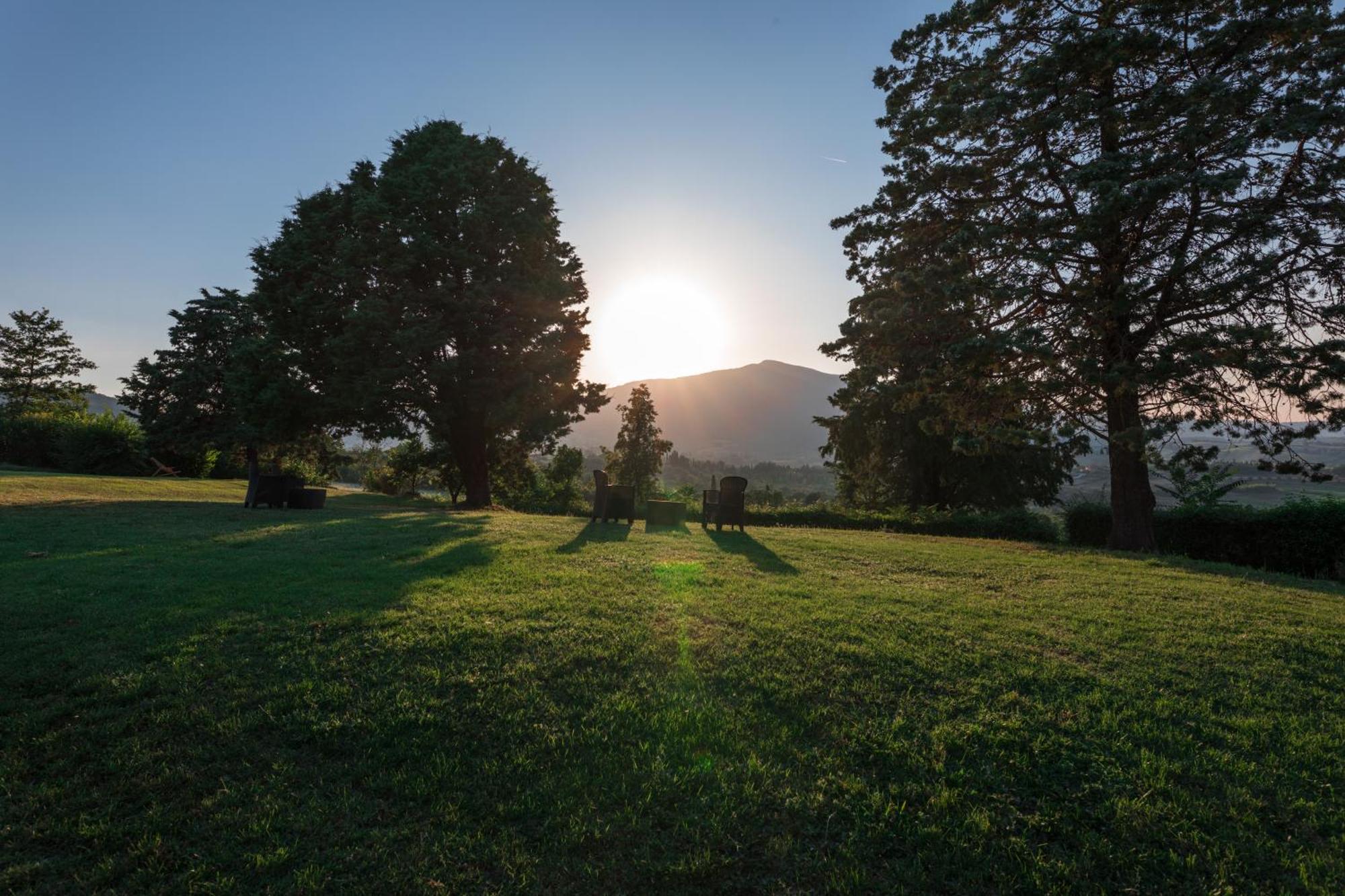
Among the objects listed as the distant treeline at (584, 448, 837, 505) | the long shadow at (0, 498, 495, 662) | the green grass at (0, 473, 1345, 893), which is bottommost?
the green grass at (0, 473, 1345, 893)

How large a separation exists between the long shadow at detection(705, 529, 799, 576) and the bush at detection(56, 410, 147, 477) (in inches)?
1442

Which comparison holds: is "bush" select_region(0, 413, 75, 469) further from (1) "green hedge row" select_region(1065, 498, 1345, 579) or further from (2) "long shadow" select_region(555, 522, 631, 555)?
(1) "green hedge row" select_region(1065, 498, 1345, 579)

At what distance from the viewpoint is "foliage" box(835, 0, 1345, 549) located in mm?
10906

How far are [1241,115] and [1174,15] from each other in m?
3.12

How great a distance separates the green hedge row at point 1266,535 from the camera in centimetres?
1215

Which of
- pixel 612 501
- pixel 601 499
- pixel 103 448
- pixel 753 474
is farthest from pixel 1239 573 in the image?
pixel 753 474

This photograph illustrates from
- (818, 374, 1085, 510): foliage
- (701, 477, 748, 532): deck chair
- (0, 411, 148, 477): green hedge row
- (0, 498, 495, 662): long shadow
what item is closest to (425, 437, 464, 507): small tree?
(0, 498, 495, 662): long shadow

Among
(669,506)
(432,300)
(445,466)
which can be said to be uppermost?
(432,300)

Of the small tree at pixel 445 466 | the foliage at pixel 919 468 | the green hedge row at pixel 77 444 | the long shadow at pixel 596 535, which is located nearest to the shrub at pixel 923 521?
the long shadow at pixel 596 535

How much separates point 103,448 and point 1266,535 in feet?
166

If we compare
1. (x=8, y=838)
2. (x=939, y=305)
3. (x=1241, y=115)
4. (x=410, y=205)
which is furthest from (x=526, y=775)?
(x=410, y=205)

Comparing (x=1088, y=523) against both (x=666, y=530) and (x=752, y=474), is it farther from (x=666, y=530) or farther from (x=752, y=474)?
(x=752, y=474)

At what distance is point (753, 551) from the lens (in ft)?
37.3

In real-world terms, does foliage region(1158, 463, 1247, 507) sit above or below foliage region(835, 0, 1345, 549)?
below
